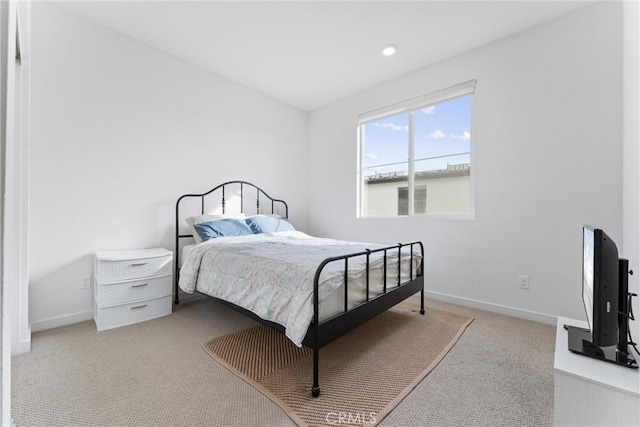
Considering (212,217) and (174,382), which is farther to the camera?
(212,217)

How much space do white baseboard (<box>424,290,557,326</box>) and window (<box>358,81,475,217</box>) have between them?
929mm

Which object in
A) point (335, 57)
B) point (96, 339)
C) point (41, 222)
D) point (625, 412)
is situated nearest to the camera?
point (625, 412)

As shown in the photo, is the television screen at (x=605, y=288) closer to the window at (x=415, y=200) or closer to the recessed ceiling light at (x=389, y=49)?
the window at (x=415, y=200)

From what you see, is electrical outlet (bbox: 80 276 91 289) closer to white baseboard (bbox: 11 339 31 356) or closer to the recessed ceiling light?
white baseboard (bbox: 11 339 31 356)

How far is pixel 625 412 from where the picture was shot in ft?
3.03

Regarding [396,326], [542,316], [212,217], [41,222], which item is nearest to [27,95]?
[41,222]

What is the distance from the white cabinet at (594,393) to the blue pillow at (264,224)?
2.79 metres

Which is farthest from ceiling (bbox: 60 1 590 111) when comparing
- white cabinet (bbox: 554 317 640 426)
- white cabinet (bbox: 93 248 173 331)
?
white cabinet (bbox: 554 317 640 426)

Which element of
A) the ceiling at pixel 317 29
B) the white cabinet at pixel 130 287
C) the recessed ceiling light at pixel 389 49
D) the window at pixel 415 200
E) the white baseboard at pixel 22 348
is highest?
the ceiling at pixel 317 29

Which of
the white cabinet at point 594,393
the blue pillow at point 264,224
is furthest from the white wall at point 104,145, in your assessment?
the white cabinet at point 594,393

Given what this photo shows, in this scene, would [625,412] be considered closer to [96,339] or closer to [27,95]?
[96,339]

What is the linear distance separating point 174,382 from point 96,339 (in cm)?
101

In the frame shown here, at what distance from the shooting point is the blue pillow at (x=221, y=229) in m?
2.87

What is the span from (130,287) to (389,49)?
3.38 meters
